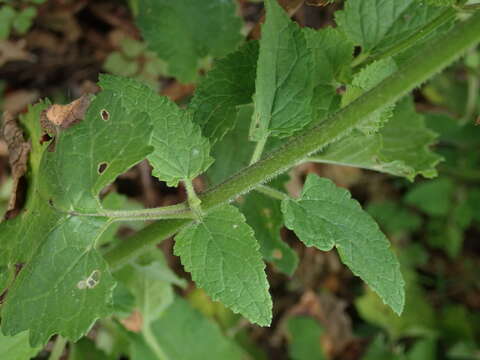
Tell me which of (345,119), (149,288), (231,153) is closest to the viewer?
(345,119)

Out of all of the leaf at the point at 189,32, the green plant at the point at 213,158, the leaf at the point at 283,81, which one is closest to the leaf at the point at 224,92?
the green plant at the point at 213,158

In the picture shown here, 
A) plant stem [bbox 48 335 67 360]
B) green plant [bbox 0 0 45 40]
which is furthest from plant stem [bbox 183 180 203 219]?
green plant [bbox 0 0 45 40]

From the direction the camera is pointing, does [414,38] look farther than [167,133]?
Yes

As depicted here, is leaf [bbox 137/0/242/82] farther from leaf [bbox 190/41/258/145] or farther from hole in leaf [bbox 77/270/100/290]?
hole in leaf [bbox 77/270/100/290]

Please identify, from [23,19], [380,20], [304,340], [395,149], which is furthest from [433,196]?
[23,19]

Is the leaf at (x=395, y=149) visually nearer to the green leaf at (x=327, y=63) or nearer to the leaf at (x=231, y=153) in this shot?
the green leaf at (x=327, y=63)

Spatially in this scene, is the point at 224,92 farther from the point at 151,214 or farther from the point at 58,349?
the point at 58,349
